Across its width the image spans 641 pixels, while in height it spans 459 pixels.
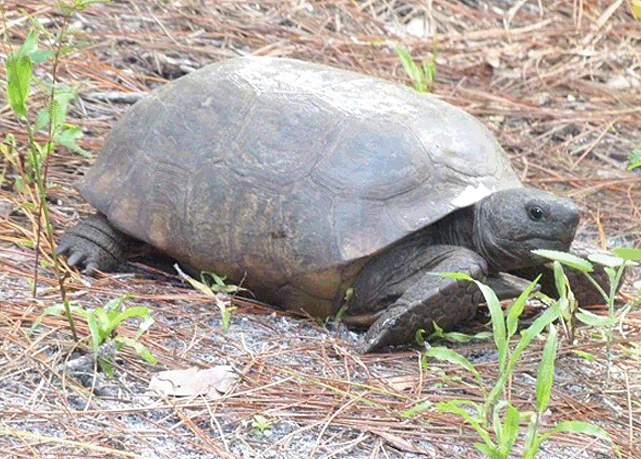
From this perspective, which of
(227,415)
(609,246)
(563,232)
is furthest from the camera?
(609,246)

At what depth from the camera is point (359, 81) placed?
4.65 m

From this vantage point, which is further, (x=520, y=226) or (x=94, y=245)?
(x=94, y=245)

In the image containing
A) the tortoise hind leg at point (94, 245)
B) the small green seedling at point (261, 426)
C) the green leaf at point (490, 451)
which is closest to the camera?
the green leaf at point (490, 451)

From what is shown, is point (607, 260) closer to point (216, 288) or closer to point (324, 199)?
point (324, 199)

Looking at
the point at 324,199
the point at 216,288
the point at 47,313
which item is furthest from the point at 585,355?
the point at 47,313

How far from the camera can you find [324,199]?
4.18m

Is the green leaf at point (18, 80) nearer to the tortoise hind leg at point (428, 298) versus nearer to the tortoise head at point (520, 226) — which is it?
the tortoise hind leg at point (428, 298)

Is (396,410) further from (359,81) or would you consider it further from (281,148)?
(359,81)

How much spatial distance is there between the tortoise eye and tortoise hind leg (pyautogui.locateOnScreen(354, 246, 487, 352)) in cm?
23

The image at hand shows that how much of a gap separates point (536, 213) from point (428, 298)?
0.53 m

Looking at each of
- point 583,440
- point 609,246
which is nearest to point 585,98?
point 609,246

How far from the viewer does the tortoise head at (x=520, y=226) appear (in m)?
4.12

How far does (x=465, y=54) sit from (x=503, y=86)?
12.5 inches

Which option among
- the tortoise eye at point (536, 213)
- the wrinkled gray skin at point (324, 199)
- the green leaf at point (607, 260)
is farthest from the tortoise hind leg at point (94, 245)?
the green leaf at point (607, 260)
